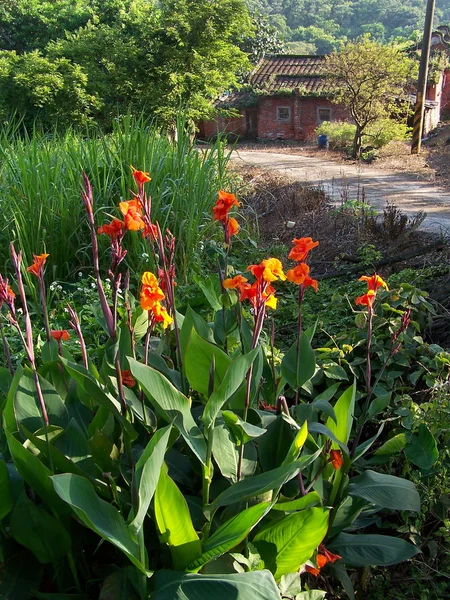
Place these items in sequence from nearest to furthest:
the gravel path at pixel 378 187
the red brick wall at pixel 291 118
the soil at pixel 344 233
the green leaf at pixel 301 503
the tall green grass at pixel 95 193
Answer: the green leaf at pixel 301 503
the soil at pixel 344 233
the tall green grass at pixel 95 193
the gravel path at pixel 378 187
the red brick wall at pixel 291 118

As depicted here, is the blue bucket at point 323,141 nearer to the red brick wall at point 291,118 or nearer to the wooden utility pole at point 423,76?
the red brick wall at point 291,118

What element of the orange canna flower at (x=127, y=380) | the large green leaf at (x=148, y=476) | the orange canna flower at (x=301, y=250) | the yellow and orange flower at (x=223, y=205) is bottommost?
the orange canna flower at (x=127, y=380)

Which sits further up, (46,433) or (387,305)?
(46,433)

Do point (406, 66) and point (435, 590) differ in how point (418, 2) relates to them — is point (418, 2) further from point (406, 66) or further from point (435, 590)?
point (435, 590)

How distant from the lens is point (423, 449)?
1.66 metres

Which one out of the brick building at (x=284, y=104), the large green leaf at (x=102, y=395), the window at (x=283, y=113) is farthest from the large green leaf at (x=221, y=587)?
the window at (x=283, y=113)

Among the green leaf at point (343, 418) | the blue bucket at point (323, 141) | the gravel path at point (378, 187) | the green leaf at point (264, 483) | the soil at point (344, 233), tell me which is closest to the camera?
the green leaf at point (264, 483)

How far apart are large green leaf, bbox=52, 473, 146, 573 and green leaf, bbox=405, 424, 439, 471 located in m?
0.92

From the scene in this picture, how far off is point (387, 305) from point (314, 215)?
2.99 metres

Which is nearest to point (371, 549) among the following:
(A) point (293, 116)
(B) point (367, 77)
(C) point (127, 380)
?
(C) point (127, 380)

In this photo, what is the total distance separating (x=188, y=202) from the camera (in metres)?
3.99

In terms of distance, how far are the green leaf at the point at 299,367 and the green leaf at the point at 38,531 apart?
0.73m

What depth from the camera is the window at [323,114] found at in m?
22.9

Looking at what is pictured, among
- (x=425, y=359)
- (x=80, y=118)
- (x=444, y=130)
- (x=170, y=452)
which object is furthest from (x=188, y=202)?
(x=444, y=130)
